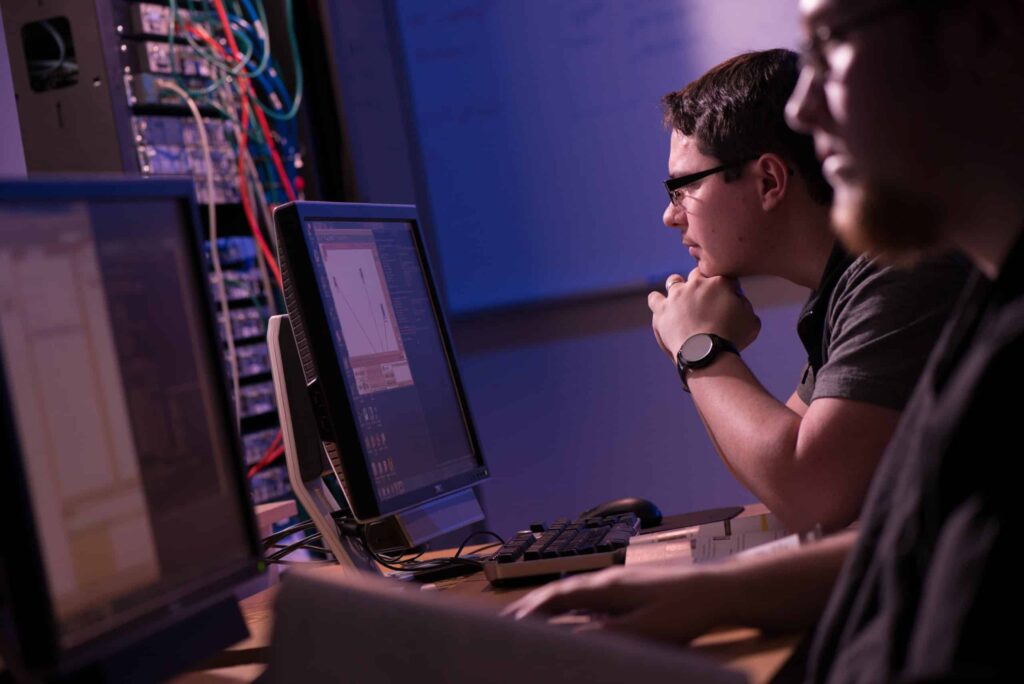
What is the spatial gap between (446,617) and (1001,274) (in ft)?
1.55

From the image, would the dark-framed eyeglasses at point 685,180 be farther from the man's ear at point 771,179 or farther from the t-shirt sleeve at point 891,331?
the t-shirt sleeve at point 891,331

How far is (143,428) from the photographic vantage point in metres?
1.03

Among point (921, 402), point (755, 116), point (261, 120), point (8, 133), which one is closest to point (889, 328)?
point (755, 116)

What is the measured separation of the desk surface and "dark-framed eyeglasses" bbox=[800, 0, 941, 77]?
19.1 inches

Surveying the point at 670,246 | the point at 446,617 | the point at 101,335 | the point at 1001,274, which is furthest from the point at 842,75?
the point at 670,246

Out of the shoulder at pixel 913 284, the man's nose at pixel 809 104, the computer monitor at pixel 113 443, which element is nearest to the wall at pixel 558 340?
the shoulder at pixel 913 284

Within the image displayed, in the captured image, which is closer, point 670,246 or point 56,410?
point 56,410

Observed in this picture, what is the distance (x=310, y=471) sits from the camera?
5.15 feet

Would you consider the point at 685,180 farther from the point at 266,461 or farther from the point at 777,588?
the point at 266,461

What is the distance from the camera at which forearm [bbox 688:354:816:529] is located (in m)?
1.51

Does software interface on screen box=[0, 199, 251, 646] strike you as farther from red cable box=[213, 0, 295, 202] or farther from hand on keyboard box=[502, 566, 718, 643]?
red cable box=[213, 0, 295, 202]

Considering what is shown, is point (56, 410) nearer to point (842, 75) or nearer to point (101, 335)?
point (101, 335)

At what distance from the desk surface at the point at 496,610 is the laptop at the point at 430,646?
4 centimetres

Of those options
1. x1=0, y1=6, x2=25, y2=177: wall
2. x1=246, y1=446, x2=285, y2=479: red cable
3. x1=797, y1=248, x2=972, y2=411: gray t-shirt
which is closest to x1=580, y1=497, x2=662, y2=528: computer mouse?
x1=797, y1=248, x2=972, y2=411: gray t-shirt
